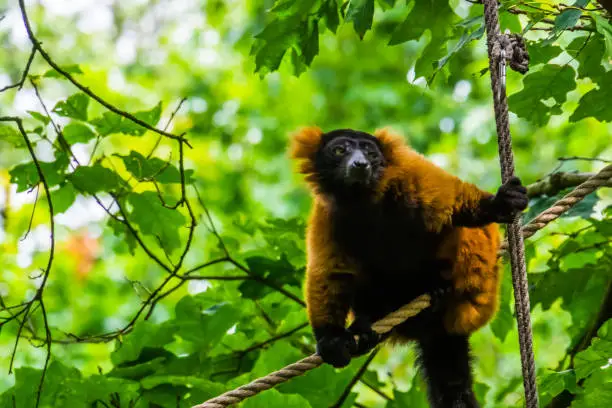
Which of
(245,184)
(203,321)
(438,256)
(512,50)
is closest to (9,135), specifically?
(203,321)

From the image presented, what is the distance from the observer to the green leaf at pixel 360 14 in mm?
3268

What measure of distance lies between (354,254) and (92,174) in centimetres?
131

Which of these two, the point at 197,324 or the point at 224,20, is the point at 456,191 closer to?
the point at 197,324

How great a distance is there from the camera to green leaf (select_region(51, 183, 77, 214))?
154 inches

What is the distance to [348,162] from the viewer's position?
3.97 meters

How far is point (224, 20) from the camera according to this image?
1296cm

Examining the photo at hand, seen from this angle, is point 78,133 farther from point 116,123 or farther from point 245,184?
point 245,184

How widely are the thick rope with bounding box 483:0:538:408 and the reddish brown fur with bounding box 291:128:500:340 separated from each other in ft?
2.72

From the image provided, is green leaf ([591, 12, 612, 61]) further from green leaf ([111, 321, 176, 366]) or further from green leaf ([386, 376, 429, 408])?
green leaf ([111, 321, 176, 366])

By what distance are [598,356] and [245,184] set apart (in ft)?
32.9

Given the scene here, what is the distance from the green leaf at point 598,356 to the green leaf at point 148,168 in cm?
195

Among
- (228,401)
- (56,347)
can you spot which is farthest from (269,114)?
(228,401)

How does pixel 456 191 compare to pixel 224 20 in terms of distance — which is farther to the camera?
pixel 224 20

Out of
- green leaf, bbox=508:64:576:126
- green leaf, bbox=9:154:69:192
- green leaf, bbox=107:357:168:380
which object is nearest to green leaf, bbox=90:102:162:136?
green leaf, bbox=9:154:69:192
